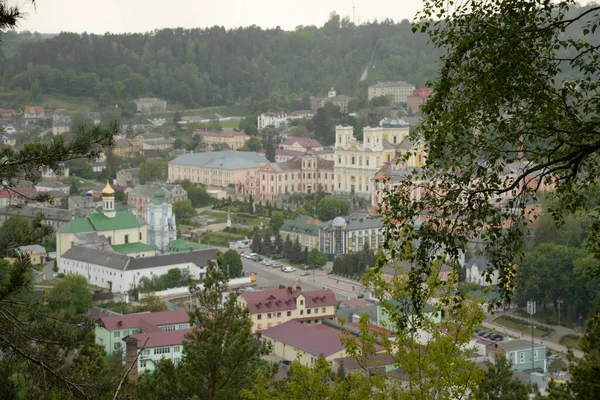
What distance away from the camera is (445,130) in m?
4.06

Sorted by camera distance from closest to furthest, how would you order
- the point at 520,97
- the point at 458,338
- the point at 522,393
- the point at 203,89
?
the point at 520,97 < the point at 458,338 < the point at 522,393 < the point at 203,89

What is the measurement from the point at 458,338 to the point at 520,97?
1.99 m

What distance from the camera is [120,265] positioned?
23.3 meters

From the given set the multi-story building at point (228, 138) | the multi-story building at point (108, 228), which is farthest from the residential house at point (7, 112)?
the multi-story building at point (108, 228)

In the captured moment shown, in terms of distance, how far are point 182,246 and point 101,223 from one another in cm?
218

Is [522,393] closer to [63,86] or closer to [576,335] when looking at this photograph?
[576,335]

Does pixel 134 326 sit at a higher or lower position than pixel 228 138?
lower

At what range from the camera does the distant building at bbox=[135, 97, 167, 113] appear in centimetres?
5969

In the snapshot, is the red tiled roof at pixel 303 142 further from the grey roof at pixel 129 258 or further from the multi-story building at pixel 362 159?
the grey roof at pixel 129 258

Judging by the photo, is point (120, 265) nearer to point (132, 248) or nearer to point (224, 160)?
point (132, 248)

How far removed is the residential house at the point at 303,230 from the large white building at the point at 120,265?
405 cm

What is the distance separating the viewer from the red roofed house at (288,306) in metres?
19.5

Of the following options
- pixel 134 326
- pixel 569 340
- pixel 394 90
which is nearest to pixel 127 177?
pixel 134 326

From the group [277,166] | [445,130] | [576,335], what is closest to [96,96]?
[277,166]
